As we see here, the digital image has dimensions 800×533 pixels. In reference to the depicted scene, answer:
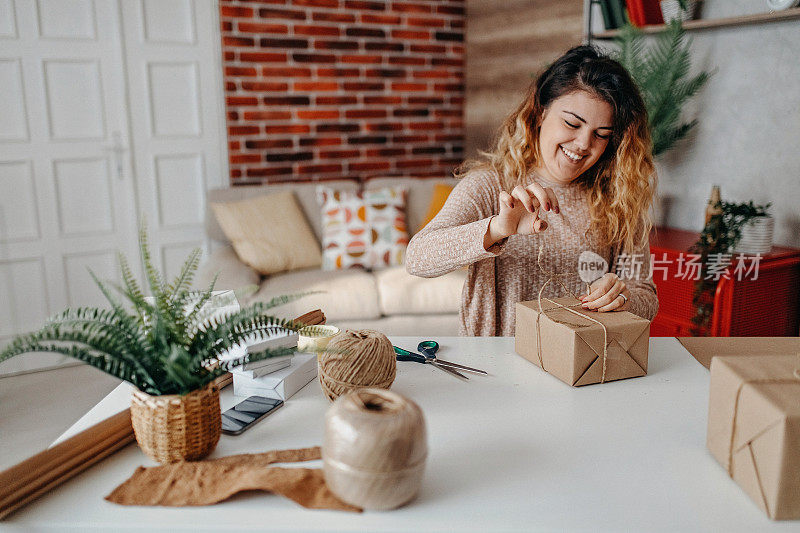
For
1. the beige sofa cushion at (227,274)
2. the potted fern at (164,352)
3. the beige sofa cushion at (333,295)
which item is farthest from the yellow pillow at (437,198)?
the potted fern at (164,352)

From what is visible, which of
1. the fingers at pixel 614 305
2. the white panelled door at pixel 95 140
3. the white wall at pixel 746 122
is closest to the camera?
the fingers at pixel 614 305

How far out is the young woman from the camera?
1.54 m

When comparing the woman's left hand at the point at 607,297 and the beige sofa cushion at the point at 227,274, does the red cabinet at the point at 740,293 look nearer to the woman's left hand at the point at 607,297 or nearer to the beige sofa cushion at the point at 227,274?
the woman's left hand at the point at 607,297

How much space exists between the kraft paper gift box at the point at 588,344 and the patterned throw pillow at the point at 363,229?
2.13 metres

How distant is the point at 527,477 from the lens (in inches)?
34.6

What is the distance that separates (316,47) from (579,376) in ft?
10.5

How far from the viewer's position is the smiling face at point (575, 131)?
153cm

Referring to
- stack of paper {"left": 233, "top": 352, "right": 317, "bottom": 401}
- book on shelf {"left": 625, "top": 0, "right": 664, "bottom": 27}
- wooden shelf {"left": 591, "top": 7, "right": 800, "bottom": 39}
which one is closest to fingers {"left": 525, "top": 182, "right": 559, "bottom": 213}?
stack of paper {"left": 233, "top": 352, "right": 317, "bottom": 401}

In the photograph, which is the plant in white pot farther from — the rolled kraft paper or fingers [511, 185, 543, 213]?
the rolled kraft paper

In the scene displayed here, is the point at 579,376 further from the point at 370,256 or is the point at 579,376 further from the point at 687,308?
the point at 370,256

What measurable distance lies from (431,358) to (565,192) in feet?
2.26

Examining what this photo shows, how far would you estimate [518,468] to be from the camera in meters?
0.90

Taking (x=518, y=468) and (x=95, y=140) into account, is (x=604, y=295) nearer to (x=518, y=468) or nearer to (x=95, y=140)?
(x=518, y=468)

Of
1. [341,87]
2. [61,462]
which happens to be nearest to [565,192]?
[61,462]
